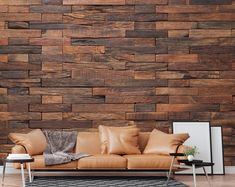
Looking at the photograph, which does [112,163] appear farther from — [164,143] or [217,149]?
[217,149]

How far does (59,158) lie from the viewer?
656 centimetres

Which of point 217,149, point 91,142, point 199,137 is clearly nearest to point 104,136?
point 91,142

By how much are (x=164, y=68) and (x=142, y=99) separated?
652 millimetres

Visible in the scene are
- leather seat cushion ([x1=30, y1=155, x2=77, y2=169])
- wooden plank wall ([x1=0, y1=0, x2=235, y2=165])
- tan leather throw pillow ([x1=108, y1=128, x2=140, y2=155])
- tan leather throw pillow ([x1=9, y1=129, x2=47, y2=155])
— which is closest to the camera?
leather seat cushion ([x1=30, y1=155, x2=77, y2=169])

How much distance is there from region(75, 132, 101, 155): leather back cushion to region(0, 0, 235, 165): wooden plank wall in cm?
46

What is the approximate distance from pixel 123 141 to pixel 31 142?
1.40 metres

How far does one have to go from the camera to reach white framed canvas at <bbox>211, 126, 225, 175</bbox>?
25.0ft

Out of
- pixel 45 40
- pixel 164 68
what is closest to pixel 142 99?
pixel 164 68

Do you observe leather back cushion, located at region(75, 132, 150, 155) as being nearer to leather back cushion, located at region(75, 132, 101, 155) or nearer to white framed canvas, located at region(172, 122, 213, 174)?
leather back cushion, located at region(75, 132, 101, 155)

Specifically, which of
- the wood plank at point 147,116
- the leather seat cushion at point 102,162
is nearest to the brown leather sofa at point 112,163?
the leather seat cushion at point 102,162

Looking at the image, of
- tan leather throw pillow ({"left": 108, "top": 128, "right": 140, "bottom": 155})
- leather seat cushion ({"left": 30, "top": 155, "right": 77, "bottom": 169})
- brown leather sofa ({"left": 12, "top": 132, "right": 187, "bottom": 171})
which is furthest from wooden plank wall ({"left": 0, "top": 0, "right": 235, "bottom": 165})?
leather seat cushion ({"left": 30, "top": 155, "right": 77, "bottom": 169})

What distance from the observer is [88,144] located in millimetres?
7336

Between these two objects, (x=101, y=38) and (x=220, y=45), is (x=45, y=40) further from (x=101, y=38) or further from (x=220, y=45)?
(x=220, y=45)

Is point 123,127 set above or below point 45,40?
below
